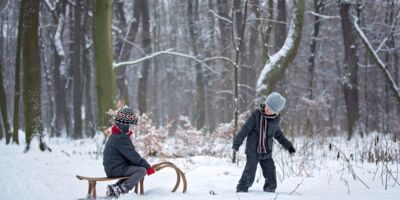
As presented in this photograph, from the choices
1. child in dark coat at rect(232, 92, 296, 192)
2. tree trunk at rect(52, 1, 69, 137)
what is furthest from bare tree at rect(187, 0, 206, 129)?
child in dark coat at rect(232, 92, 296, 192)

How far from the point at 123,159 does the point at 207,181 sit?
208 centimetres

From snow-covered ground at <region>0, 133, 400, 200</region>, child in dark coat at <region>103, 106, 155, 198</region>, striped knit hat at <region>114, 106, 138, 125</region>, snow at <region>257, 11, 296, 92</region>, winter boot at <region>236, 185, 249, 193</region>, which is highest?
snow at <region>257, 11, 296, 92</region>

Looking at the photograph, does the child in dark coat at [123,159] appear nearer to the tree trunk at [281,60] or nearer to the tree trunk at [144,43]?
the tree trunk at [281,60]

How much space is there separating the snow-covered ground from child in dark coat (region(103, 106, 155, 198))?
233mm

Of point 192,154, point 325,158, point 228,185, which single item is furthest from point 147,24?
point 228,185

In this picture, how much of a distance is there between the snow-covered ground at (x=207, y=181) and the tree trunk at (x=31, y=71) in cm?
187

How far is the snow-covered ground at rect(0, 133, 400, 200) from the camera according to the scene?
5691 millimetres

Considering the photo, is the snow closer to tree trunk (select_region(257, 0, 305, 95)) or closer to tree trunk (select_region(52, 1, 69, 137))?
tree trunk (select_region(257, 0, 305, 95))

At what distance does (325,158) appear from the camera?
9961mm

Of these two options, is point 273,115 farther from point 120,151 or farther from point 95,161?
point 95,161

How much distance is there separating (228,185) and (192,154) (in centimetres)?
474

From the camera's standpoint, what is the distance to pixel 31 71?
41.2 feet

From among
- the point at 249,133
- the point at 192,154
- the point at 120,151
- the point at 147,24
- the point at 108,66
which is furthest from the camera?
the point at 147,24

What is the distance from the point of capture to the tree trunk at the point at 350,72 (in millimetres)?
16641
